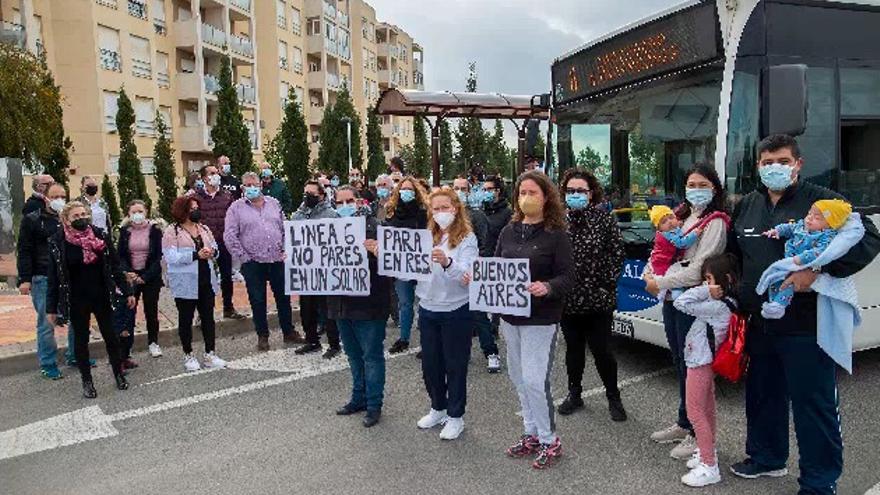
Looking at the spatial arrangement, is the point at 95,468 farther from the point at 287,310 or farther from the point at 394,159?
the point at 394,159

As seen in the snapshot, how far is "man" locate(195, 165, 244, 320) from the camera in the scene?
8867mm

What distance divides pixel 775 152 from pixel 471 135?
28330mm

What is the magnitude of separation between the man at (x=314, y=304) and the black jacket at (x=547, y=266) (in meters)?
3.36

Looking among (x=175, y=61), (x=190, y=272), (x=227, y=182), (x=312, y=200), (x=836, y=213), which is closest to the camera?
(x=836, y=213)

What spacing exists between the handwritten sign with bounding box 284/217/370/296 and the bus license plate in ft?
8.01

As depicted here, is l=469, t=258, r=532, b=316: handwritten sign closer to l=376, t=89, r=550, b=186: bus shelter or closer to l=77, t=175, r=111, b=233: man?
l=77, t=175, r=111, b=233: man

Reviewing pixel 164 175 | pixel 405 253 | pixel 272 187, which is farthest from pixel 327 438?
pixel 164 175

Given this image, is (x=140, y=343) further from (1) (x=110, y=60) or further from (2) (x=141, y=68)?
(2) (x=141, y=68)

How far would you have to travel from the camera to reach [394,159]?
35.1ft

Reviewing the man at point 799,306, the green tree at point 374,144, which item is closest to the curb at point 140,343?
the man at point 799,306

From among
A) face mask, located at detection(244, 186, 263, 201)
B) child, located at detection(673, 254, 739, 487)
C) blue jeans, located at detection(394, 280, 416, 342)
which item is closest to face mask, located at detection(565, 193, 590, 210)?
child, located at detection(673, 254, 739, 487)

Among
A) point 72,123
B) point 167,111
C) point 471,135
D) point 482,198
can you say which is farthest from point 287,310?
point 167,111

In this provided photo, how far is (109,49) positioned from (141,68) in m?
2.07

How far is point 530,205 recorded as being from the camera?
13.8 feet
